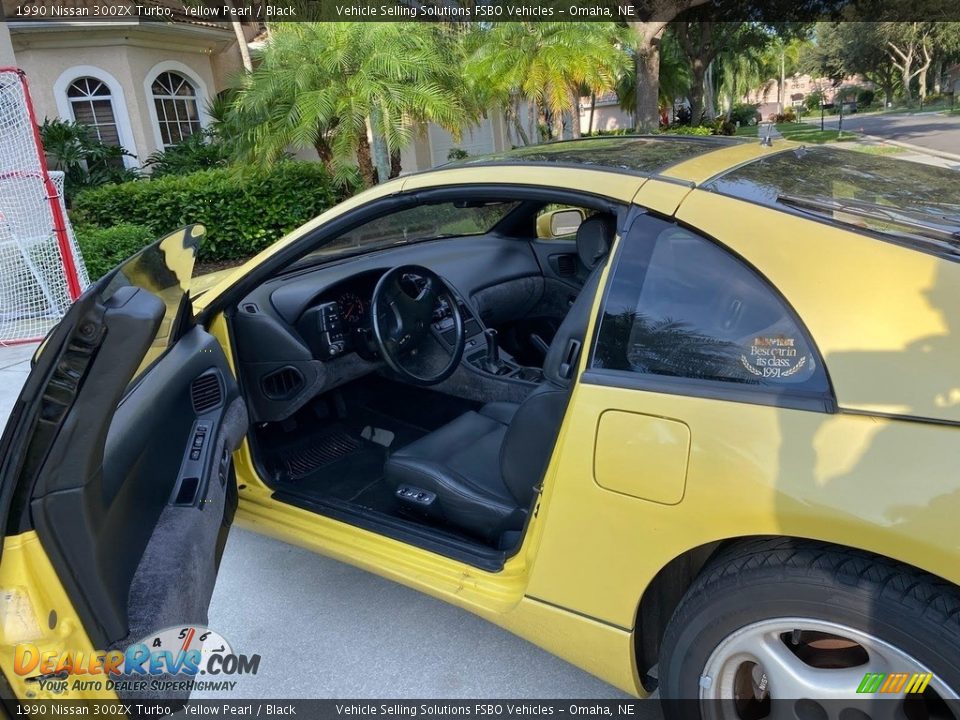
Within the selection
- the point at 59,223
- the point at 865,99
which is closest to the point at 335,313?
the point at 59,223

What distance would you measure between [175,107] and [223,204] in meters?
6.41

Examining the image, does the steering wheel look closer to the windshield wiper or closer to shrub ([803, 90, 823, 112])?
the windshield wiper

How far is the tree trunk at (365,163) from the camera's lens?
1073 cm

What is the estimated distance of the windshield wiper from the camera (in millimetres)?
1542

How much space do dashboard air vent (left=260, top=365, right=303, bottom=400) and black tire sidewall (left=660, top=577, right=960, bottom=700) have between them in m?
1.95

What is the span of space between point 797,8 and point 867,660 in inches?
991

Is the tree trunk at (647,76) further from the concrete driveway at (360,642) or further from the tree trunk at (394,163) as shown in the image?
the concrete driveway at (360,642)

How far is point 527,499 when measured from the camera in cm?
217

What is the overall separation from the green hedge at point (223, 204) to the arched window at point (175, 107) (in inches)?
208

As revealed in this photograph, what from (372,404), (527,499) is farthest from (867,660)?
(372,404)

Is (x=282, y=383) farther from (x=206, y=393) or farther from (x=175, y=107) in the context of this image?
(x=175, y=107)

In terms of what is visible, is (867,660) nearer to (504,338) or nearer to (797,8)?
(504,338)

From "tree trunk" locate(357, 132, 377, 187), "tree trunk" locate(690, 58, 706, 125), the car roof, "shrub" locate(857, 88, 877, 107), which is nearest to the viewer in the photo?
the car roof

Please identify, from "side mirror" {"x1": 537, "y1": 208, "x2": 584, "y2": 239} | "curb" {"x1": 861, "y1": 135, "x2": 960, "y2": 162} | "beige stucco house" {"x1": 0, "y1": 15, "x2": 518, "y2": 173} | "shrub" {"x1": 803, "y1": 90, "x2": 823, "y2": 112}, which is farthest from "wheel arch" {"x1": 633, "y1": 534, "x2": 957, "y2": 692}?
"shrub" {"x1": 803, "y1": 90, "x2": 823, "y2": 112}
